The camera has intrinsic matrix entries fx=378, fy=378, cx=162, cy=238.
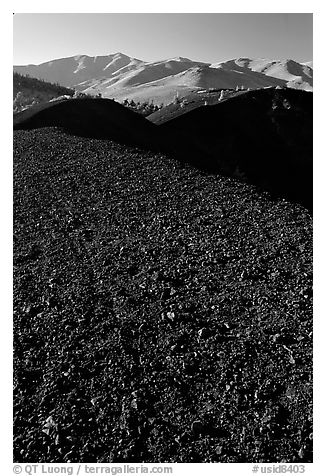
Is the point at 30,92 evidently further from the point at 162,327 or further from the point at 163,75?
the point at 163,75

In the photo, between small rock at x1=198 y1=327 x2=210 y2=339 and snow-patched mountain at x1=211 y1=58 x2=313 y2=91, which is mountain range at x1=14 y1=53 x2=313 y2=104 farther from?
small rock at x1=198 y1=327 x2=210 y2=339

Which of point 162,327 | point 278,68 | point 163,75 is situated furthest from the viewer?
point 278,68

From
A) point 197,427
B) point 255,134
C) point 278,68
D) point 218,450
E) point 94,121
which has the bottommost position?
point 218,450

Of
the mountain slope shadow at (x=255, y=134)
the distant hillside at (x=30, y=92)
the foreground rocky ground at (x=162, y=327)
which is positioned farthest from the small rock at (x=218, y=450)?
the distant hillside at (x=30, y=92)

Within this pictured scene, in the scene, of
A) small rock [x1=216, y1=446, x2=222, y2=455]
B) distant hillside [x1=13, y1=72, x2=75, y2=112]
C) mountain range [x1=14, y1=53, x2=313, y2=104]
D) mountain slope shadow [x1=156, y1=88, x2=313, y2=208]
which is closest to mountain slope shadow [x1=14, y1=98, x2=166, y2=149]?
mountain slope shadow [x1=156, y1=88, x2=313, y2=208]

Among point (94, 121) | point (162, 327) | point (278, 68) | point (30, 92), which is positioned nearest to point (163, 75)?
point (278, 68)

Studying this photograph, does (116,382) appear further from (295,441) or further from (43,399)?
(295,441)
